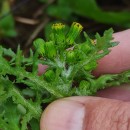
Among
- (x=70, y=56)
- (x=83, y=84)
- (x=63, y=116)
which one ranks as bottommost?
(x=63, y=116)

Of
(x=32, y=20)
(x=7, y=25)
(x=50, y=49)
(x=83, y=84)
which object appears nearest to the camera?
(x=50, y=49)

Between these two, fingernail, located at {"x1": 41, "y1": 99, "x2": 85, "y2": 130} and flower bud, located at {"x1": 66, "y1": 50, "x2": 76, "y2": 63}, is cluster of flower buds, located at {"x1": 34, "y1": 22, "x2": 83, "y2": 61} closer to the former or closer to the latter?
flower bud, located at {"x1": 66, "y1": 50, "x2": 76, "y2": 63}

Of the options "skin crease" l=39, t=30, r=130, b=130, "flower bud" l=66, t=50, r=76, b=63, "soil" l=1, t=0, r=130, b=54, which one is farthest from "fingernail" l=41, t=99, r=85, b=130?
"soil" l=1, t=0, r=130, b=54

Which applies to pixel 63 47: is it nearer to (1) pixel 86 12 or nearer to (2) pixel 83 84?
(2) pixel 83 84

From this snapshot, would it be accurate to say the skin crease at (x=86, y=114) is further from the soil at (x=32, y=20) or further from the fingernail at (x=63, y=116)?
the soil at (x=32, y=20)

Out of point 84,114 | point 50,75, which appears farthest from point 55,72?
point 84,114

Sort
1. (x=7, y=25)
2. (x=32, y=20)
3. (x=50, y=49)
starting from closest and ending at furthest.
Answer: (x=50, y=49) < (x=7, y=25) < (x=32, y=20)
